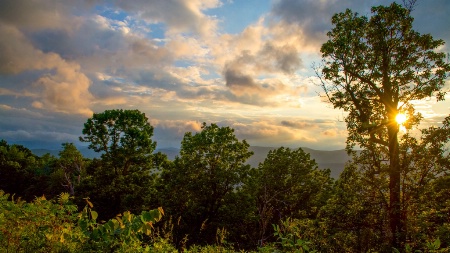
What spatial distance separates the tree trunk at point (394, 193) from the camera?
501 inches

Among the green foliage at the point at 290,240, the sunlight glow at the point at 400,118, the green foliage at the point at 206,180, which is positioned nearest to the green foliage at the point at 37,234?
the green foliage at the point at 290,240

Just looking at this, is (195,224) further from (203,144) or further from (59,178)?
(59,178)

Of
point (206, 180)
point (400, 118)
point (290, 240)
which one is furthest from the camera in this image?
point (206, 180)

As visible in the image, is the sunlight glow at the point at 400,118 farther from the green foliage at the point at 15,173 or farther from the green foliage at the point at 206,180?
the green foliage at the point at 15,173

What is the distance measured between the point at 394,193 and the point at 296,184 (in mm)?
21984

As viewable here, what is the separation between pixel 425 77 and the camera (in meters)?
15.2

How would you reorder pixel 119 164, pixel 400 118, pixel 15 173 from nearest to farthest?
pixel 400 118
pixel 119 164
pixel 15 173

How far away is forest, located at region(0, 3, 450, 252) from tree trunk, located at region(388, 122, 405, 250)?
0.05 meters

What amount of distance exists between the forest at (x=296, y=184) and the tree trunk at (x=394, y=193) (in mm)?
53

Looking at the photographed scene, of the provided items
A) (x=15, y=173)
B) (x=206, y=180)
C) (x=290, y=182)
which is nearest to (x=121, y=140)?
(x=206, y=180)

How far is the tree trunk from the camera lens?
12.7m

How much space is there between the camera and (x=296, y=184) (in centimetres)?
3538

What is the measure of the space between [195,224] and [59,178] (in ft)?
112

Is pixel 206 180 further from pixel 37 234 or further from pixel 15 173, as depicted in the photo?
pixel 15 173
